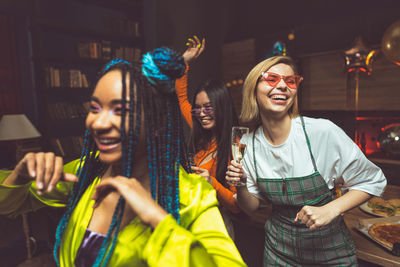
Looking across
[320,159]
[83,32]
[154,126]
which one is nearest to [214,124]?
[320,159]

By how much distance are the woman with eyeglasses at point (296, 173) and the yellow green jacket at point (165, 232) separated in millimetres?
379

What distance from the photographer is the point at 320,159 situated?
127 cm

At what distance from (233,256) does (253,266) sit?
1492 mm

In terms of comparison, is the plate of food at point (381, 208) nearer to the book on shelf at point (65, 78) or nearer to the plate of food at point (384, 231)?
the plate of food at point (384, 231)

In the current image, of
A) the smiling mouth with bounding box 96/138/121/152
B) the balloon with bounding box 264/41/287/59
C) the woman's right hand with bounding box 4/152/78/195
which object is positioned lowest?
the woman's right hand with bounding box 4/152/78/195

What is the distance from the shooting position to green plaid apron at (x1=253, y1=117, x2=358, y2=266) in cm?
126

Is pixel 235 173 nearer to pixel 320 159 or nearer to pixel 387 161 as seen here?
pixel 320 159

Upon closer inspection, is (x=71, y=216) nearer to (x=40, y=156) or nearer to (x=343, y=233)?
(x=40, y=156)

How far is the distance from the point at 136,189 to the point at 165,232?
0.12m

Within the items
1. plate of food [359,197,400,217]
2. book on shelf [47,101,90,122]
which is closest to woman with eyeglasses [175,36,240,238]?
plate of food [359,197,400,217]

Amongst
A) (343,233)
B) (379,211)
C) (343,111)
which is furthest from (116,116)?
(343,111)

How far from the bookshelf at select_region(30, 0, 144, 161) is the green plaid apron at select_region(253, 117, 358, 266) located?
10.4ft

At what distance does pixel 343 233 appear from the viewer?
4.20 feet

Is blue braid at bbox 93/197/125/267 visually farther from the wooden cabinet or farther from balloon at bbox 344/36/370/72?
balloon at bbox 344/36/370/72
